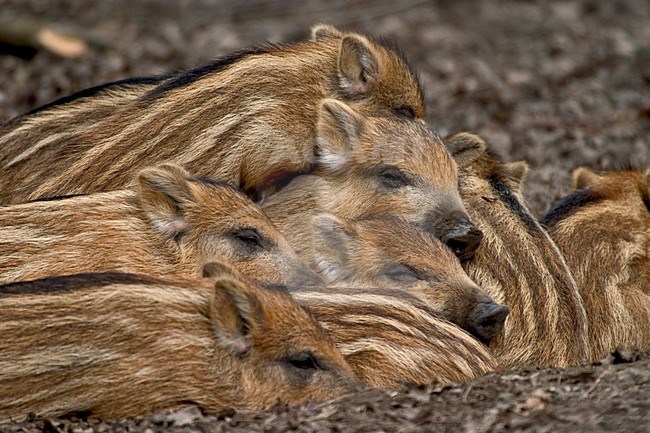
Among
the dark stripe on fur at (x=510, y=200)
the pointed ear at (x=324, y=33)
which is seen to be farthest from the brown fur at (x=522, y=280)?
the pointed ear at (x=324, y=33)

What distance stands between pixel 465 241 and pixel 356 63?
3.80 ft

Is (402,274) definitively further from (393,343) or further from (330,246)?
(393,343)

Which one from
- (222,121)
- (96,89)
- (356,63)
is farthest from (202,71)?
(356,63)

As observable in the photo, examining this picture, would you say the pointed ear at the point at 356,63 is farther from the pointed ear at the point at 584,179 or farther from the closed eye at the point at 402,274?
the pointed ear at the point at 584,179

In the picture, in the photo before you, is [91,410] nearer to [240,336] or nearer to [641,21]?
[240,336]

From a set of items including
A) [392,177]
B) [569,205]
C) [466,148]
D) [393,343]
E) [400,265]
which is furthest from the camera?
[569,205]

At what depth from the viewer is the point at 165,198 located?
4891mm

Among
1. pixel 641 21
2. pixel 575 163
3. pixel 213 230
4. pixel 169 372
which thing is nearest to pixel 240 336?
pixel 169 372

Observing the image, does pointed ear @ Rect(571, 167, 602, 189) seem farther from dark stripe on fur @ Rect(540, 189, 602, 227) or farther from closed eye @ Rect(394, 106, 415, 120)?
closed eye @ Rect(394, 106, 415, 120)

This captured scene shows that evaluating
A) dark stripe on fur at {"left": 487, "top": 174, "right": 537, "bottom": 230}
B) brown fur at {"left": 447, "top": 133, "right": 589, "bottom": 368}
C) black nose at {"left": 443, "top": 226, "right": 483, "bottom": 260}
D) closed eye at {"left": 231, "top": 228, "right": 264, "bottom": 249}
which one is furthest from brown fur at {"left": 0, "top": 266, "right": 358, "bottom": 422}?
dark stripe on fur at {"left": 487, "top": 174, "right": 537, "bottom": 230}

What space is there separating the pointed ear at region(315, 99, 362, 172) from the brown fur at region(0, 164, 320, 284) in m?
0.55

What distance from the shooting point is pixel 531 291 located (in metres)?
4.95

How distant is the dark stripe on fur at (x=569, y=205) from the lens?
5645 millimetres

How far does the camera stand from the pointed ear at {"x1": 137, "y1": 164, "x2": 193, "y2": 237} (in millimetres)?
4883
